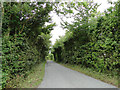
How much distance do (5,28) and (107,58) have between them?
6652 mm

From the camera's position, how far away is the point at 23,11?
5.40 meters

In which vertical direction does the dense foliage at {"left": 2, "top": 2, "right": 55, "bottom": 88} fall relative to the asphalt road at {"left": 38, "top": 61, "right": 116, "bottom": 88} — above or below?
above

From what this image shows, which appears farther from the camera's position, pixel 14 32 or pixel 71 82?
pixel 14 32

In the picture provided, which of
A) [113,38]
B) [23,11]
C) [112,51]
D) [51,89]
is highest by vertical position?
[23,11]

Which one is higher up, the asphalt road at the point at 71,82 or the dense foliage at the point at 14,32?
the dense foliage at the point at 14,32

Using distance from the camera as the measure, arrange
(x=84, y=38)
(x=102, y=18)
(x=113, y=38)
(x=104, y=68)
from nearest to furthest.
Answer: (x=113, y=38) → (x=104, y=68) → (x=102, y=18) → (x=84, y=38)

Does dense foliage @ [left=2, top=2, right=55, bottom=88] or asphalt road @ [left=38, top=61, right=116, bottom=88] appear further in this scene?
asphalt road @ [left=38, top=61, right=116, bottom=88]

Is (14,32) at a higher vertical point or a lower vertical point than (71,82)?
higher

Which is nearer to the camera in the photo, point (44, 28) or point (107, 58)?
point (107, 58)

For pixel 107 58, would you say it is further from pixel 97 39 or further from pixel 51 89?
pixel 51 89

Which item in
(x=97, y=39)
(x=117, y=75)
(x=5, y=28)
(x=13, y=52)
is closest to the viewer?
(x=13, y=52)

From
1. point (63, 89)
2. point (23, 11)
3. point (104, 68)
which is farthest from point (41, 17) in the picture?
point (104, 68)

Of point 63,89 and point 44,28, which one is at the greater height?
point 44,28

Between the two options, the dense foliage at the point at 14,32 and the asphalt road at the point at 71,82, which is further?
the asphalt road at the point at 71,82
